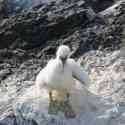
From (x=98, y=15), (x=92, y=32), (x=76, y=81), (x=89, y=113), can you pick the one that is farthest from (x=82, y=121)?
(x=98, y=15)

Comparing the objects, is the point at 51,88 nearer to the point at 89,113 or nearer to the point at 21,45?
the point at 89,113

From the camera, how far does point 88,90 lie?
27.4 ft

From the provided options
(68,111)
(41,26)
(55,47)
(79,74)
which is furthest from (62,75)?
(41,26)

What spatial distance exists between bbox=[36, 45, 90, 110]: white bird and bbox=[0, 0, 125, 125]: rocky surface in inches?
19.2

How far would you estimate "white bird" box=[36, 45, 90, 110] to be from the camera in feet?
24.5

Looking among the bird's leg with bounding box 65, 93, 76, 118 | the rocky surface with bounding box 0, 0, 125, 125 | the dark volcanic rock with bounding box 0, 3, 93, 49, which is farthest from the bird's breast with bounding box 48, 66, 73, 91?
the dark volcanic rock with bounding box 0, 3, 93, 49

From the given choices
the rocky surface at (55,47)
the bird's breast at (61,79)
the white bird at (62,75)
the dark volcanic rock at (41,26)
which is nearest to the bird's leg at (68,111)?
the white bird at (62,75)

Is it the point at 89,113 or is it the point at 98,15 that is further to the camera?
the point at 98,15

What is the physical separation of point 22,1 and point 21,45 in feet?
5.93

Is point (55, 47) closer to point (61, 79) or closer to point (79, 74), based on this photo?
point (79, 74)

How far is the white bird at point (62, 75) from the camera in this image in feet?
24.5

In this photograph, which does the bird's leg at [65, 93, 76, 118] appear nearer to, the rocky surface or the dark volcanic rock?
the rocky surface

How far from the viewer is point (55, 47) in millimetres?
9852

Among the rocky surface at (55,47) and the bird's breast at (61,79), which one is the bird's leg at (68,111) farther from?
the rocky surface at (55,47)
